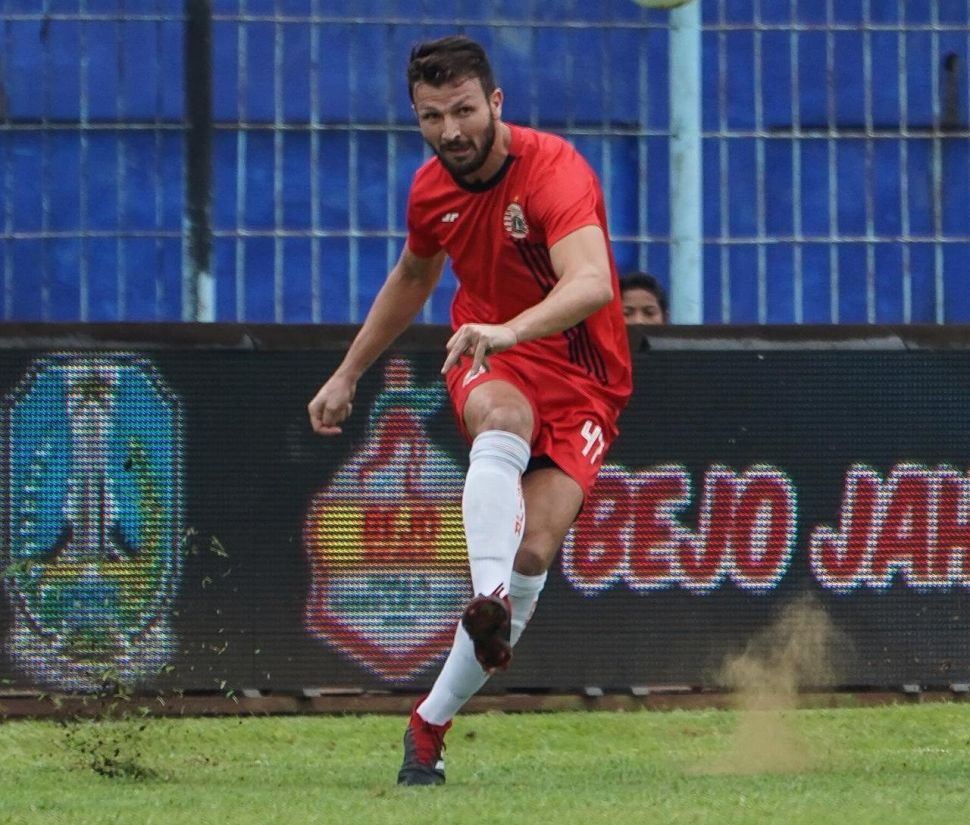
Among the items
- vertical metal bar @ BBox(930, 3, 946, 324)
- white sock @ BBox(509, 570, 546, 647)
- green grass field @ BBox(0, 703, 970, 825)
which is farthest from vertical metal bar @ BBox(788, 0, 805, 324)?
white sock @ BBox(509, 570, 546, 647)

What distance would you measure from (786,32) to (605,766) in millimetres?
6248

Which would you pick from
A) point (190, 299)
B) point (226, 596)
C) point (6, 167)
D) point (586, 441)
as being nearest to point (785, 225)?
point (190, 299)

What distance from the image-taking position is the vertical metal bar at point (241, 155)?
12805 mm

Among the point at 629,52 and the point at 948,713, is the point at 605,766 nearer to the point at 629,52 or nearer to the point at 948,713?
the point at 948,713

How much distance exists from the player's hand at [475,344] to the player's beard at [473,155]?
2.64ft

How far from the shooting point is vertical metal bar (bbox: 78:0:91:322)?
502 inches

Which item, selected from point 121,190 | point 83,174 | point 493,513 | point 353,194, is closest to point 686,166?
point 353,194

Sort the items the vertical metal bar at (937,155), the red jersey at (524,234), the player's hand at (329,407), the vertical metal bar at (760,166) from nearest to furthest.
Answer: the red jersey at (524,234) → the player's hand at (329,407) → the vertical metal bar at (760,166) → the vertical metal bar at (937,155)

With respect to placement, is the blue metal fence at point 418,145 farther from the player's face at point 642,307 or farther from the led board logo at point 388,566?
the led board logo at point 388,566

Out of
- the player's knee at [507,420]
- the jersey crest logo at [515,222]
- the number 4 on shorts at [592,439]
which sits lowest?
the number 4 on shorts at [592,439]

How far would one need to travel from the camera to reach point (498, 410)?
673 centimetres

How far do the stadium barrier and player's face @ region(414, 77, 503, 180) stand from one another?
2.49m

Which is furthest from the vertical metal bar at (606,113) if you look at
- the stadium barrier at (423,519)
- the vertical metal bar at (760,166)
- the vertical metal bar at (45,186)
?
the stadium barrier at (423,519)

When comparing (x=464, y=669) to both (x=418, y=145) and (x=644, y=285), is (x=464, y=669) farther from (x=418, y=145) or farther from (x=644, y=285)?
(x=418, y=145)
